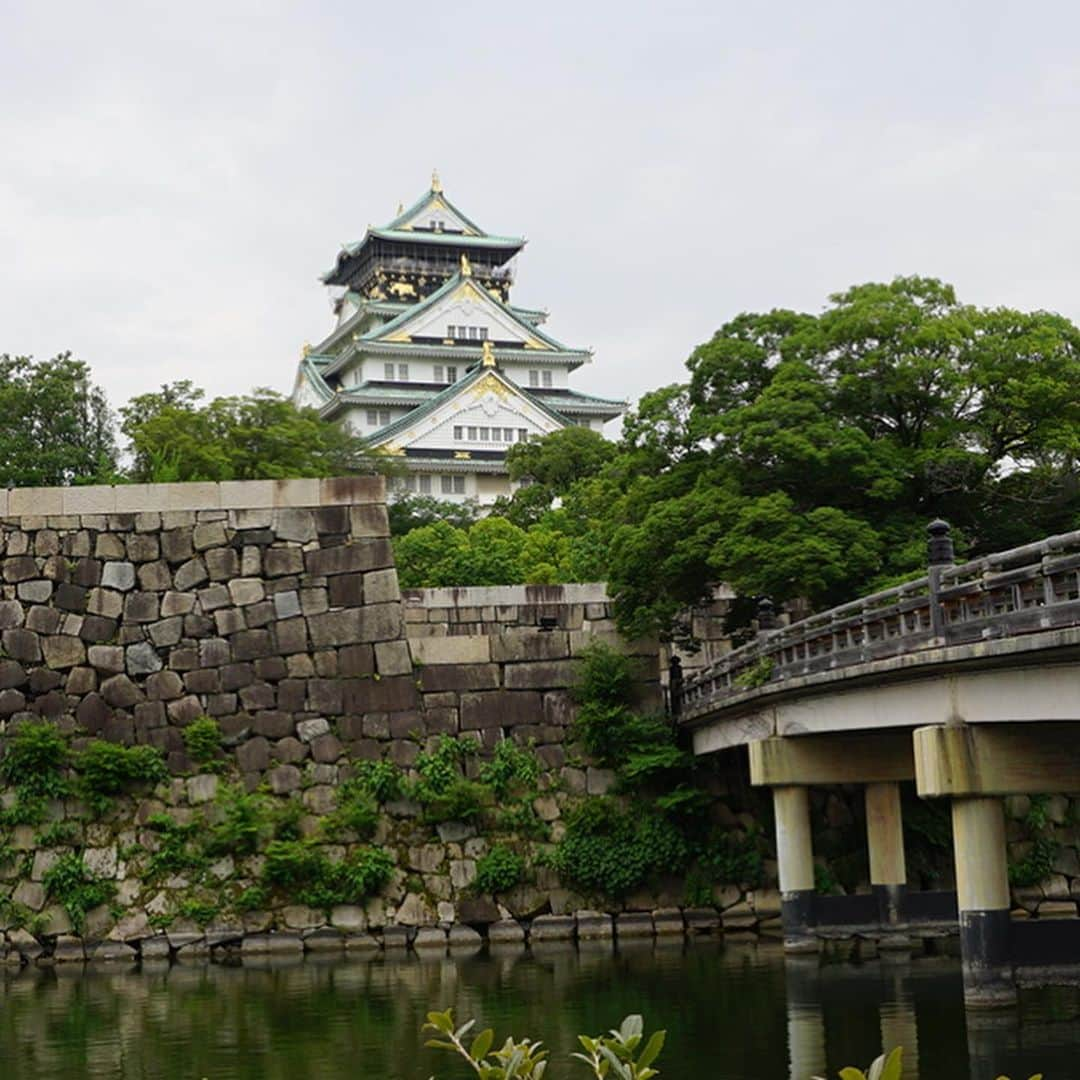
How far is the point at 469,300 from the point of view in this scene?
2830 inches

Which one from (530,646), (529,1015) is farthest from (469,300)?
(529,1015)

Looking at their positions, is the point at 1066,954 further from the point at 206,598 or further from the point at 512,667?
the point at 206,598

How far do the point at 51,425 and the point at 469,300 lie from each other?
29.9m

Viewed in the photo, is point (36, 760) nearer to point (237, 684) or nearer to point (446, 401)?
point (237, 684)

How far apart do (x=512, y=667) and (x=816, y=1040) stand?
1258cm

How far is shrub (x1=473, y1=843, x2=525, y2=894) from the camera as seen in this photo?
81.5 ft

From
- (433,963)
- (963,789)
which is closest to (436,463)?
(433,963)

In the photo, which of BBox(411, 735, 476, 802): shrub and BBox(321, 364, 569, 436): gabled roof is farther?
BBox(321, 364, 569, 436): gabled roof

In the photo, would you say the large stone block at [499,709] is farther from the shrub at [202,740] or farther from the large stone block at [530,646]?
the shrub at [202,740]

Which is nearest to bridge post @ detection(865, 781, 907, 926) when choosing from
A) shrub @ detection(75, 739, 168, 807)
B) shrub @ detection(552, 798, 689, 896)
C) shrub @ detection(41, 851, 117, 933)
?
shrub @ detection(552, 798, 689, 896)

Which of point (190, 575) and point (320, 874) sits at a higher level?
point (190, 575)

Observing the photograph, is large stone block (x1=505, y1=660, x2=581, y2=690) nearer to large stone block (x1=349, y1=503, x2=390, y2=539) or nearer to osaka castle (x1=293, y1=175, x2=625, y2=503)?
large stone block (x1=349, y1=503, x2=390, y2=539)

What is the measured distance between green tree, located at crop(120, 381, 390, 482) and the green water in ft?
57.5

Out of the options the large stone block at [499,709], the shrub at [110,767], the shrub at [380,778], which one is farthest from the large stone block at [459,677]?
the shrub at [110,767]
